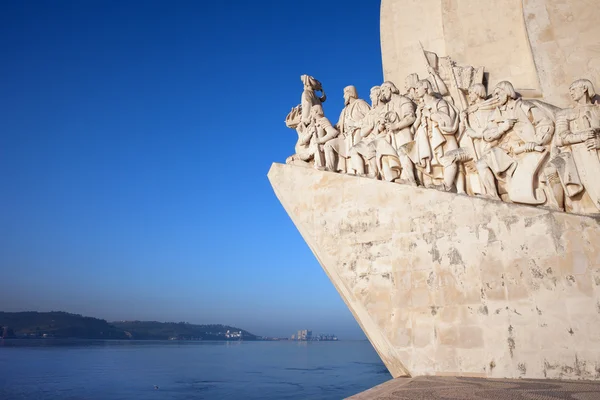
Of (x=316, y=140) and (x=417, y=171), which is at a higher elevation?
(x=316, y=140)

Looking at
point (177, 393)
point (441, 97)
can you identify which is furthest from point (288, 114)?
point (177, 393)

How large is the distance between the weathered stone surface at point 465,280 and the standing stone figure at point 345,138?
1.17m

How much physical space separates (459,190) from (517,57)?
314 cm

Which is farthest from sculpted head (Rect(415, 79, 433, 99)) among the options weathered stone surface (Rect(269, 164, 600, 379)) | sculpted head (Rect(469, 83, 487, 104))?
weathered stone surface (Rect(269, 164, 600, 379))

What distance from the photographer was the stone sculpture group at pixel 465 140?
505 centimetres

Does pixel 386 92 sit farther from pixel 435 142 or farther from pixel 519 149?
pixel 519 149

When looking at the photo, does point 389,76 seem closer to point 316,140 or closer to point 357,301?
point 316,140

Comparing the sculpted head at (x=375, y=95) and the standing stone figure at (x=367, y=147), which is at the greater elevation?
the sculpted head at (x=375, y=95)

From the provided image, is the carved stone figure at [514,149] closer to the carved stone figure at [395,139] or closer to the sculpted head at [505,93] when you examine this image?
the sculpted head at [505,93]

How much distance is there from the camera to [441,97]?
667 cm

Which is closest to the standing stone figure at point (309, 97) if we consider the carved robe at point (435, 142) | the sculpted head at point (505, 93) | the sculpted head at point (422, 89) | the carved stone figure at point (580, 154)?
the sculpted head at point (422, 89)

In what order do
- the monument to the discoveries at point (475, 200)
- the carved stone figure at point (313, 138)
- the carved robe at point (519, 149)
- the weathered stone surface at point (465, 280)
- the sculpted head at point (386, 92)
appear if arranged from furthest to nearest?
the carved stone figure at point (313, 138), the sculpted head at point (386, 92), the carved robe at point (519, 149), the monument to the discoveries at point (475, 200), the weathered stone surface at point (465, 280)

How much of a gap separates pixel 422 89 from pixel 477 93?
841mm

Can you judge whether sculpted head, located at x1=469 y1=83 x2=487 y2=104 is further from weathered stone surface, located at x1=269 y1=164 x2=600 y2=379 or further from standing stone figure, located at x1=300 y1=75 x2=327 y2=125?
standing stone figure, located at x1=300 y1=75 x2=327 y2=125
